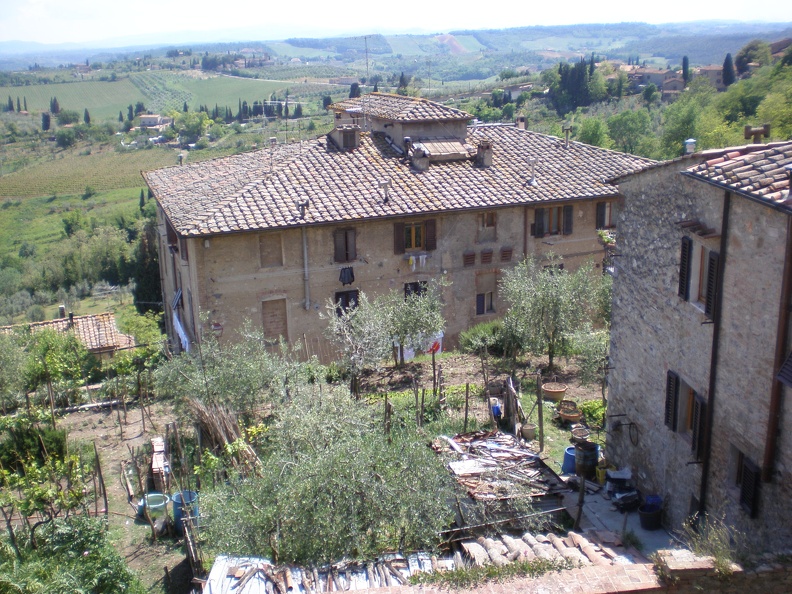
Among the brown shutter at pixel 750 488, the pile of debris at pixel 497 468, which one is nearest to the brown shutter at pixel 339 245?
the pile of debris at pixel 497 468

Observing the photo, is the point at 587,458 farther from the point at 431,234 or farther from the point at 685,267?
the point at 431,234

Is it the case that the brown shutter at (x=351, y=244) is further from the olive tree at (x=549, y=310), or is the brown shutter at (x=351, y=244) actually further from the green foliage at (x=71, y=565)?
the green foliage at (x=71, y=565)

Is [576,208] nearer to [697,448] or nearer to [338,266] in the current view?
[338,266]

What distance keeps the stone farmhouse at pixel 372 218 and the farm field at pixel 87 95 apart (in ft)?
447

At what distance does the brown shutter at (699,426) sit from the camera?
36.4ft

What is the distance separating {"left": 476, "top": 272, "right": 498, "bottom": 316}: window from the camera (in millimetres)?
24469

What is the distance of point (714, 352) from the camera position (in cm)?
1062

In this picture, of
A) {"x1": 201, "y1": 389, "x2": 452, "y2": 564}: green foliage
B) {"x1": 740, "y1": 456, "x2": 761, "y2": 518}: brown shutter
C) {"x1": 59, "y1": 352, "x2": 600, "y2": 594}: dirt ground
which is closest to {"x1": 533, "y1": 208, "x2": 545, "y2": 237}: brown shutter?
{"x1": 59, "y1": 352, "x2": 600, "y2": 594}: dirt ground

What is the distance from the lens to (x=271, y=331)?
2208cm

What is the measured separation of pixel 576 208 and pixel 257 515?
18.3 meters

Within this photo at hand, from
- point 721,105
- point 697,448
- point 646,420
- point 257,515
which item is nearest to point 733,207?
point 697,448

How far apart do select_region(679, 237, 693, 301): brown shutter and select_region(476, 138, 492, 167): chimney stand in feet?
47.3

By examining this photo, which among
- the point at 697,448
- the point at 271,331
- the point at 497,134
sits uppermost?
the point at 497,134

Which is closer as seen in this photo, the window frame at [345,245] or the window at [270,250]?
the window at [270,250]
